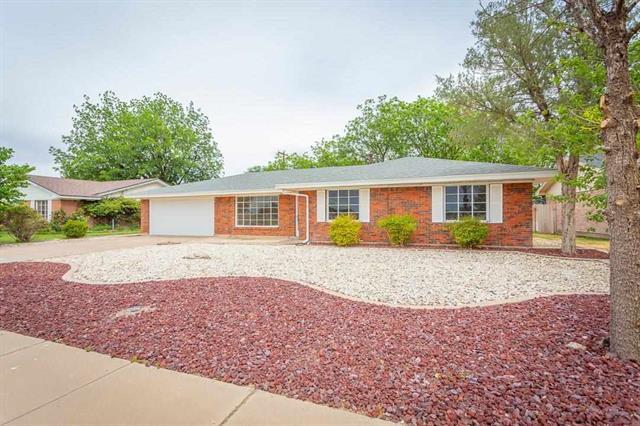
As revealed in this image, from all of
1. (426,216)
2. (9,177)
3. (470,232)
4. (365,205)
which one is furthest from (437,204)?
(9,177)

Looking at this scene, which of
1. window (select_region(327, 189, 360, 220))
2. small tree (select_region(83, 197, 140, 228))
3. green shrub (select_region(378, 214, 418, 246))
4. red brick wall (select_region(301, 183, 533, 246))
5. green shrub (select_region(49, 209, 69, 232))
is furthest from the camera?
small tree (select_region(83, 197, 140, 228))

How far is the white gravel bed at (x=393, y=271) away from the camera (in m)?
5.30

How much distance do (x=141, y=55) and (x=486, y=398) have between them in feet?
51.8

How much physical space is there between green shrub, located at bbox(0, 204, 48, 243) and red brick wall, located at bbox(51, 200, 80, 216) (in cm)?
866

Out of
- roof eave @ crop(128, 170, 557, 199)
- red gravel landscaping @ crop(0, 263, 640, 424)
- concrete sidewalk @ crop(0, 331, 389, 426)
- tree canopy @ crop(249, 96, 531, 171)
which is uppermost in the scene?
tree canopy @ crop(249, 96, 531, 171)

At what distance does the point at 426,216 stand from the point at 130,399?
36.4 ft

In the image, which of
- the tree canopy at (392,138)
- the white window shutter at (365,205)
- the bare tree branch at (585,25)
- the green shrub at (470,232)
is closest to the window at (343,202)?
the white window shutter at (365,205)

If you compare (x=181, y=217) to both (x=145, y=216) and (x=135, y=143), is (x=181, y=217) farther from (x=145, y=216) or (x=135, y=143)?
(x=135, y=143)

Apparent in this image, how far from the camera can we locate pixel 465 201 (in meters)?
11.5

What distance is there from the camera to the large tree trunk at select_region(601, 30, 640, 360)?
2795mm

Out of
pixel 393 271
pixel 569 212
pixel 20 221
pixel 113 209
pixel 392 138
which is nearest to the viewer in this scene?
pixel 393 271

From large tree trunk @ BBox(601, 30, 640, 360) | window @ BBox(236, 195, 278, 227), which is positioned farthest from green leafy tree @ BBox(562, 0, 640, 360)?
window @ BBox(236, 195, 278, 227)

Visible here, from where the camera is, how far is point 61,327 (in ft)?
13.0

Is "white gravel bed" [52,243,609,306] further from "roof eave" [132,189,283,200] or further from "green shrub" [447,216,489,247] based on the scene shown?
"roof eave" [132,189,283,200]
